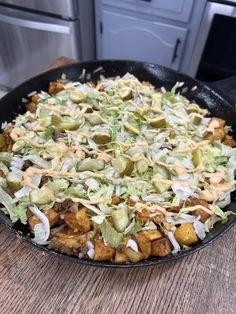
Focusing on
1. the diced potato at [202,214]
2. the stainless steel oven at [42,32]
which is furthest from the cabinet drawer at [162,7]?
the diced potato at [202,214]

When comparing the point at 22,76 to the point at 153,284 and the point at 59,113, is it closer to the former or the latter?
the point at 59,113

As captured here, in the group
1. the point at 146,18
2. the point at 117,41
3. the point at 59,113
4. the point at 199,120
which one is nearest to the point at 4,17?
the point at 117,41

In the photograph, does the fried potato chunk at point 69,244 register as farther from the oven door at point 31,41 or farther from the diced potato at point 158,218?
the oven door at point 31,41

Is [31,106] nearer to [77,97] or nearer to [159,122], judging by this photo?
[77,97]

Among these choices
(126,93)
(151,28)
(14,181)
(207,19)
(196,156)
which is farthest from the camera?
(151,28)

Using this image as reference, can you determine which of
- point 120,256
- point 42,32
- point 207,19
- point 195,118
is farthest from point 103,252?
point 42,32
